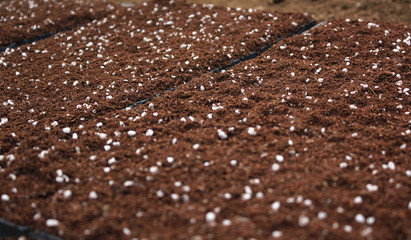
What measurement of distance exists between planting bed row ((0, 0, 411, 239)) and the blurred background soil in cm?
122

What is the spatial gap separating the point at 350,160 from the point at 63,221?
2107 millimetres

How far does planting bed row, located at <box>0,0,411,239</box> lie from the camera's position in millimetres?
1945

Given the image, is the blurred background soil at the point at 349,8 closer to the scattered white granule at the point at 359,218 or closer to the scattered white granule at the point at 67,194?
the scattered white granule at the point at 359,218

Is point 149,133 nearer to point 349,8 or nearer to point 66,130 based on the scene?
point 66,130

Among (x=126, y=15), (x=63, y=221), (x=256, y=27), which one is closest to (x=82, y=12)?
(x=126, y=15)

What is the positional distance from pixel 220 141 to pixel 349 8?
4460mm

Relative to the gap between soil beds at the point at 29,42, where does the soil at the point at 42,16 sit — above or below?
above

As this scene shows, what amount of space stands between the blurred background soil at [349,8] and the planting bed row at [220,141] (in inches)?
48.0

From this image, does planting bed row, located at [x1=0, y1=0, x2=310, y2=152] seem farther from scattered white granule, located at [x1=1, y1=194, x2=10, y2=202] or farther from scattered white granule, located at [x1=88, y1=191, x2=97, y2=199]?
scattered white granule, located at [x1=88, y1=191, x2=97, y2=199]

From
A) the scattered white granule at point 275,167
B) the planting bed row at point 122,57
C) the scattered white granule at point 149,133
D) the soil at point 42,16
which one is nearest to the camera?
the scattered white granule at point 275,167

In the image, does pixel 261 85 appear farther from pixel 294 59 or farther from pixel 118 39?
pixel 118 39

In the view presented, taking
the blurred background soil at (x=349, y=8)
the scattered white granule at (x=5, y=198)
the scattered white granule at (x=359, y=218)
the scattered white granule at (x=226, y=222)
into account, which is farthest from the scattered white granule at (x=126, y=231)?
the blurred background soil at (x=349, y=8)

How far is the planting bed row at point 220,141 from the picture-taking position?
1.95 m

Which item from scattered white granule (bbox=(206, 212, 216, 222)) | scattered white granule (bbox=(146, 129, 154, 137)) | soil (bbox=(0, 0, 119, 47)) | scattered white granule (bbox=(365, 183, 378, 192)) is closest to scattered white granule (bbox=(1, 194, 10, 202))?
scattered white granule (bbox=(146, 129, 154, 137))
